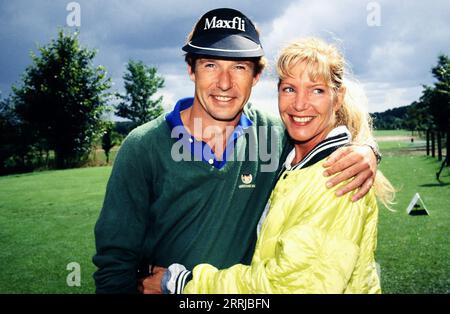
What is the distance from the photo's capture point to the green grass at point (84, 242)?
5.42 meters

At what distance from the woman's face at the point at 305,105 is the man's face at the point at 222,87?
0.91 feet

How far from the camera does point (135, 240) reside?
7.72ft

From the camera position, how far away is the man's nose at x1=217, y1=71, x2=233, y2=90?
101 inches

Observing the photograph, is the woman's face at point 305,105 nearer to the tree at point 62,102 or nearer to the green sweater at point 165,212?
the green sweater at point 165,212

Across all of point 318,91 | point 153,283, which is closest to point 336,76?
point 318,91

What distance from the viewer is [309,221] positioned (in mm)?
1806

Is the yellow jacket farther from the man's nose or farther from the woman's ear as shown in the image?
the man's nose

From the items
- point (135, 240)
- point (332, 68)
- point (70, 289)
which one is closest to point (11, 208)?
point (70, 289)

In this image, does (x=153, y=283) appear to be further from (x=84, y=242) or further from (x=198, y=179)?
(x=84, y=242)

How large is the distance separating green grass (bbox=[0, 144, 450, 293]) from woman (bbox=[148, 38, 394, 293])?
3.32m

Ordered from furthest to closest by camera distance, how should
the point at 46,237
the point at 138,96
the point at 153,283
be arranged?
the point at 138,96 < the point at 46,237 < the point at 153,283

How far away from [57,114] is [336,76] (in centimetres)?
3323
